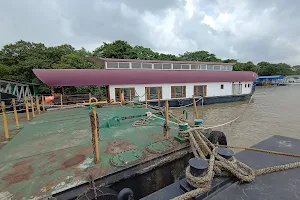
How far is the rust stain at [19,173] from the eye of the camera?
2106 mm

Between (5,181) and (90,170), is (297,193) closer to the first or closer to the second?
(90,170)

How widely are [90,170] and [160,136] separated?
1740mm

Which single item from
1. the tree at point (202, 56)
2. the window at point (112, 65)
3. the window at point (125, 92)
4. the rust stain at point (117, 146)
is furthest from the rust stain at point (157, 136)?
the tree at point (202, 56)

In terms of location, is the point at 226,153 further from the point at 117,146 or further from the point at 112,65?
the point at 112,65

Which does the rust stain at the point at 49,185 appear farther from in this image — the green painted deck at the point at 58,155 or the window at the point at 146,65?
the window at the point at 146,65

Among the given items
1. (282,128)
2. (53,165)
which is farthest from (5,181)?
(282,128)

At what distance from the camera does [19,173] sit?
7.46ft

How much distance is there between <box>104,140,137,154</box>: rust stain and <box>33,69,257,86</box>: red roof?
8.00 m

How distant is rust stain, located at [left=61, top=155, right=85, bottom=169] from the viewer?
95.1 inches

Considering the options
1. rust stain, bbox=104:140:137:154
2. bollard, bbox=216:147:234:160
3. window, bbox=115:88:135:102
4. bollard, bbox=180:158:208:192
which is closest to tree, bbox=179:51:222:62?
window, bbox=115:88:135:102

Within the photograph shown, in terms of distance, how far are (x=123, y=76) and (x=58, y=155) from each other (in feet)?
28.5

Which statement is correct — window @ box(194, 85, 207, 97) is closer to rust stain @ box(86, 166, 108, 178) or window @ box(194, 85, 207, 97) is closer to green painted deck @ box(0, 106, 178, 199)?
green painted deck @ box(0, 106, 178, 199)

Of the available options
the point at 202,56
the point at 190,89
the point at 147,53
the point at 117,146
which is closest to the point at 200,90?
the point at 190,89

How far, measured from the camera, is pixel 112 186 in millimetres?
2145
